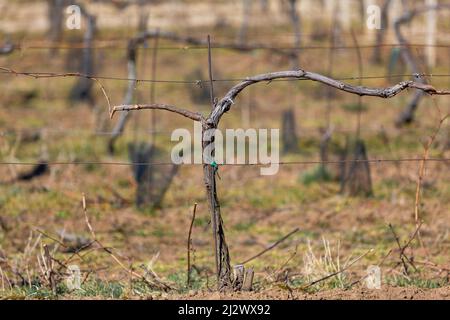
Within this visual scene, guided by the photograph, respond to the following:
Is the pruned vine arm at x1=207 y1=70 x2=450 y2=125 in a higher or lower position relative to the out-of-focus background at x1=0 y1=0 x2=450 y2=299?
higher

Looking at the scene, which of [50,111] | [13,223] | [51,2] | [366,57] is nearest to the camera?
[13,223]

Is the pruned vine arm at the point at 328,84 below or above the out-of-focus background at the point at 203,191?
above

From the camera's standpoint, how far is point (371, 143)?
1314 centimetres

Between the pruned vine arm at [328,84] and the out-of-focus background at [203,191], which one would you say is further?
the out-of-focus background at [203,191]

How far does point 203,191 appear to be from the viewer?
10539mm

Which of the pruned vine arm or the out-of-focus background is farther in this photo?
the out-of-focus background

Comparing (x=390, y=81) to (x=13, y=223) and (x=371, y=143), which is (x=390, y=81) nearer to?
(x=371, y=143)

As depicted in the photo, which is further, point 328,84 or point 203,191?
point 203,191

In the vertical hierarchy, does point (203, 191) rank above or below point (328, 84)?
below

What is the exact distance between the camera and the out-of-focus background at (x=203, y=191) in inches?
243

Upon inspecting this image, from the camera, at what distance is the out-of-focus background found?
6.18 metres
